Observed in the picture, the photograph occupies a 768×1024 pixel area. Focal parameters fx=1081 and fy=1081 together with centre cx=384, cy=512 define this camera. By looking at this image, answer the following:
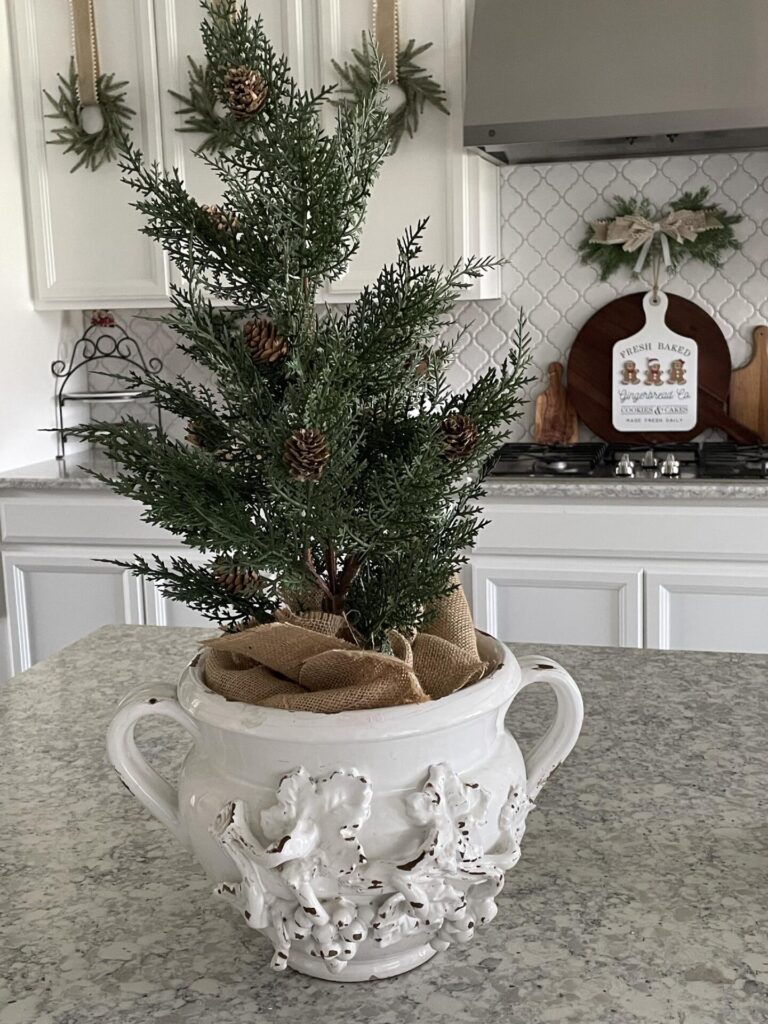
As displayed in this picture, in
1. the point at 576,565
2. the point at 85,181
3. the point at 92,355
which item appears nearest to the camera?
the point at 576,565

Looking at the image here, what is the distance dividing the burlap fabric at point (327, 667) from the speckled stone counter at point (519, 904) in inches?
7.3

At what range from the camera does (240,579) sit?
0.71 meters

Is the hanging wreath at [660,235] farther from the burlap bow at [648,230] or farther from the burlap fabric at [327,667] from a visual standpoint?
the burlap fabric at [327,667]

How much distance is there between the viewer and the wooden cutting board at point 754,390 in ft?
9.95

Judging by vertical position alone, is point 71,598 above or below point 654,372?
below

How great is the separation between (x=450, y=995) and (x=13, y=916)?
0.33 meters

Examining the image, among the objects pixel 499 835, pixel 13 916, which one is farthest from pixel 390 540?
pixel 13 916

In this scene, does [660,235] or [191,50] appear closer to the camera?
[191,50]

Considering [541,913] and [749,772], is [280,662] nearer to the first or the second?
[541,913]

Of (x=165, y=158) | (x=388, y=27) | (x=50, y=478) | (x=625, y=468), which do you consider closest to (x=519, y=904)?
(x=625, y=468)

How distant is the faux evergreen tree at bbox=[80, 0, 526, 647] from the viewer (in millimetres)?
644

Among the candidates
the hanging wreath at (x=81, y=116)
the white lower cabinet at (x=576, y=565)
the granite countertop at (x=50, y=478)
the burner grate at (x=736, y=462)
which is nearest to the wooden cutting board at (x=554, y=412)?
the burner grate at (x=736, y=462)

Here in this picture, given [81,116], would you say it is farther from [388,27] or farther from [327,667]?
[327,667]

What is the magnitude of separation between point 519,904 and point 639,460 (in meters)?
2.34
